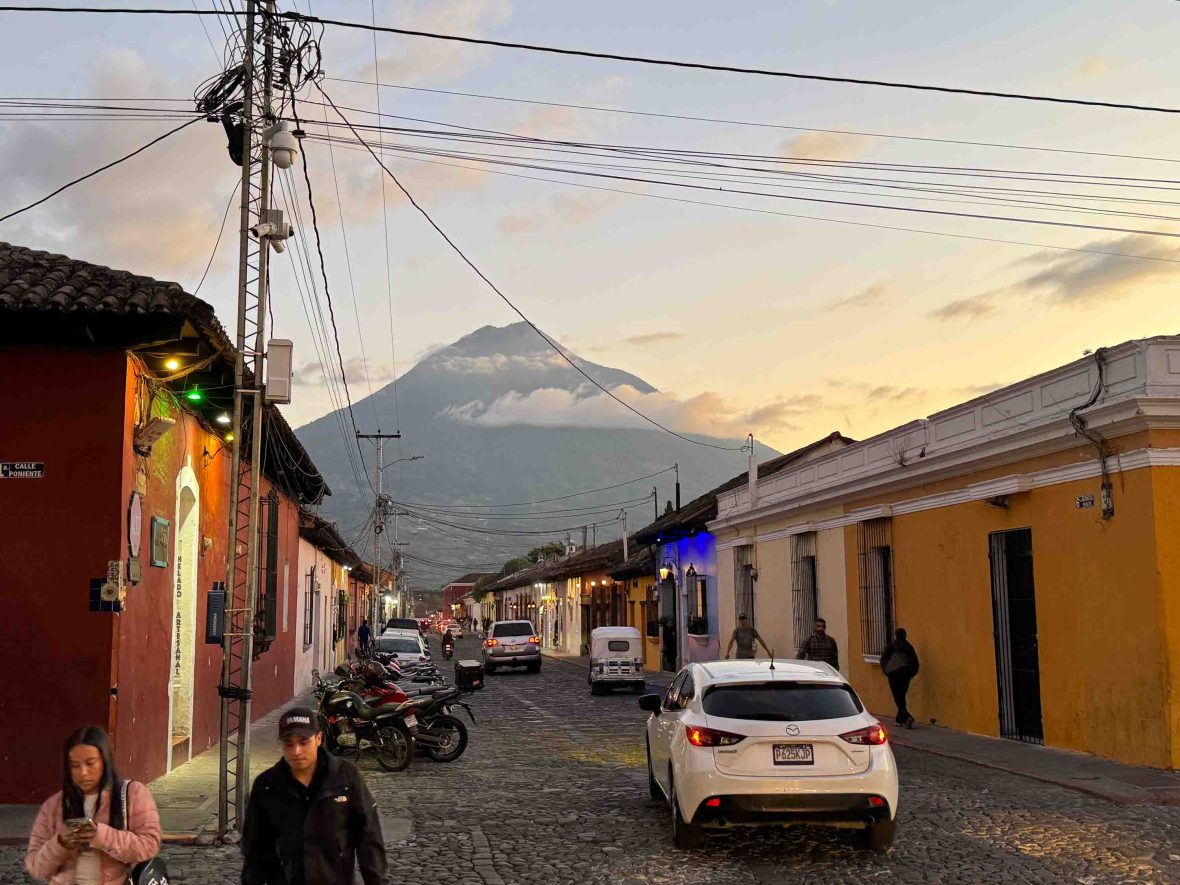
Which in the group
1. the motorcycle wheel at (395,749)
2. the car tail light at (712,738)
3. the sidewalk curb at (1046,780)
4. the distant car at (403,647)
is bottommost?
the sidewalk curb at (1046,780)

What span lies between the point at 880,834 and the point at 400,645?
25.0 meters

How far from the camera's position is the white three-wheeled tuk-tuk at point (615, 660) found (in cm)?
2850

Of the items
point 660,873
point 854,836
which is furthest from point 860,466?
point 660,873

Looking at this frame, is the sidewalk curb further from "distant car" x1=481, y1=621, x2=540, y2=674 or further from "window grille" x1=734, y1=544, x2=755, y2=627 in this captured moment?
"distant car" x1=481, y1=621, x2=540, y2=674

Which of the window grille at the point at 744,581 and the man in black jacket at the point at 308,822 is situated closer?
the man in black jacket at the point at 308,822

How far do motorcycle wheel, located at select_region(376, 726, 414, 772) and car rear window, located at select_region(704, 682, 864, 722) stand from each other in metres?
6.24

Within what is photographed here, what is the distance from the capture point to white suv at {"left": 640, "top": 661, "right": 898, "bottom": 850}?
28.2 feet

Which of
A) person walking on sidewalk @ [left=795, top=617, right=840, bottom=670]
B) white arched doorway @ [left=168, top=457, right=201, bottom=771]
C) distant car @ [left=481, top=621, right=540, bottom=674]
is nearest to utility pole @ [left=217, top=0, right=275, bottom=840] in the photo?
white arched doorway @ [left=168, top=457, right=201, bottom=771]

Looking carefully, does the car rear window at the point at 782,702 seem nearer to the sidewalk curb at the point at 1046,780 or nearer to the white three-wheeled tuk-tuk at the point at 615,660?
the sidewalk curb at the point at 1046,780

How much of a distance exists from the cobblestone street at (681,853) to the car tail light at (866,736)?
882mm

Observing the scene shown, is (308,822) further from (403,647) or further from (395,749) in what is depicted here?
(403,647)

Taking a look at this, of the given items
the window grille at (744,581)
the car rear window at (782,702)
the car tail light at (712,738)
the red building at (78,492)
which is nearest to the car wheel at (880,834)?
the car rear window at (782,702)

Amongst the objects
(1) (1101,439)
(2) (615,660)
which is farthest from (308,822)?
(2) (615,660)

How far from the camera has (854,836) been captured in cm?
939
